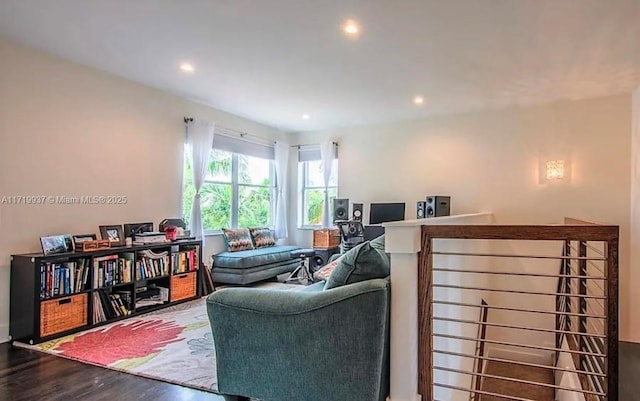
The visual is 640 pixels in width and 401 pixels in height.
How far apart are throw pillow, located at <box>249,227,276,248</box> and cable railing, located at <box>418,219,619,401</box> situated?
3243 mm

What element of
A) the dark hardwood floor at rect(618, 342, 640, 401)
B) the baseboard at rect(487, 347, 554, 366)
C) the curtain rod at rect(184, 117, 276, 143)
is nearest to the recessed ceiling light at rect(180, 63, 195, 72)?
the curtain rod at rect(184, 117, 276, 143)

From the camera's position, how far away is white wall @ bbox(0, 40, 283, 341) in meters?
3.53

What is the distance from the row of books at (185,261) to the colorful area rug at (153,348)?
2.14 ft

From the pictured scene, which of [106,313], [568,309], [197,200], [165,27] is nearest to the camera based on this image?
[165,27]

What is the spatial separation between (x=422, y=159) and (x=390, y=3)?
365 centimetres

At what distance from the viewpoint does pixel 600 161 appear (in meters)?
4.98

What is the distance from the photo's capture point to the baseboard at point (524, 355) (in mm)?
5387

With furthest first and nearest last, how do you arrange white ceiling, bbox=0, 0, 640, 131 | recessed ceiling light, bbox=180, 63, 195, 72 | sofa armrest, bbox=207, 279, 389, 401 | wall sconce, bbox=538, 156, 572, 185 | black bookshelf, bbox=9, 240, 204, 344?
wall sconce, bbox=538, 156, 572, 185
recessed ceiling light, bbox=180, 63, 195, 72
black bookshelf, bbox=9, 240, 204, 344
white ceiling, bbox=0, 0, 640, 131
sofa armrest, bbox=207, 279, 389, 401

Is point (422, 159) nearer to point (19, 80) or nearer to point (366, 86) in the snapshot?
point (366, 86)

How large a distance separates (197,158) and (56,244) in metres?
2.12

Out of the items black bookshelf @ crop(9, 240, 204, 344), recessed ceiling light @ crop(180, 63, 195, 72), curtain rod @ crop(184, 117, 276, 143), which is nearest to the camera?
black bookshelf @ crop(9, 240, 204, 344)

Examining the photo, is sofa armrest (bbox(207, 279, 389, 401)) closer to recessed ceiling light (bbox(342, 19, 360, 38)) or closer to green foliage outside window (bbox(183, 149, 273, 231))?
recessed ceiling light (bbox(342, 19, 360, 38))

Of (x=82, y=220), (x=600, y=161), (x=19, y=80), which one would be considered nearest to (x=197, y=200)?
(x=82, y=220)

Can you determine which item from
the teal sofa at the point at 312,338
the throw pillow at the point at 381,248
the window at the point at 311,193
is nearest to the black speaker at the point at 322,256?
the window at the point at 311,193
